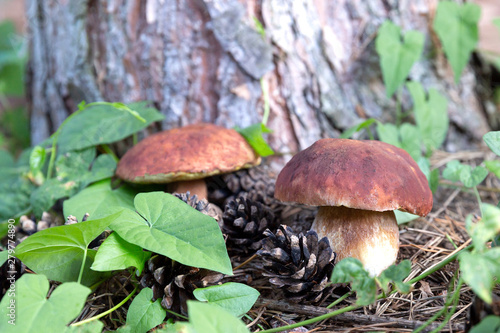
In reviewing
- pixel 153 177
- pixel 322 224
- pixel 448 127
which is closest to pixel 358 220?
pixel 322 224

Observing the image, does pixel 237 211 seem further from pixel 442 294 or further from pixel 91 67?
pixel 91 67

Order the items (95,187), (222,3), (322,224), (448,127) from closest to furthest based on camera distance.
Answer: (322,224), (95,187), (222,3), (448,127)

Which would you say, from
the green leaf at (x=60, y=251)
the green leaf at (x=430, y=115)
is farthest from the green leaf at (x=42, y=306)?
the green leaf at (x=430, y=115)

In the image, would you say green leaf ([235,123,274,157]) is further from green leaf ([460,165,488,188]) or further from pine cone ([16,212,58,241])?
pine cone ([16,212,58,241])

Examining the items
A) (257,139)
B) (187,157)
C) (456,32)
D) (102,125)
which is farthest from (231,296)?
(456,32)

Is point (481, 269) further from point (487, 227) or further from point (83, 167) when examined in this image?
point (83, 167)

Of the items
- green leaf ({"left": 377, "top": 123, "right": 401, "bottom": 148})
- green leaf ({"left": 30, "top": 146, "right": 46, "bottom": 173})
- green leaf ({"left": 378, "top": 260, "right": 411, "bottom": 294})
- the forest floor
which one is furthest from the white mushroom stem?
green leaf ({"left": 30, "top": 146, "right": 46, "bottom": 173})
